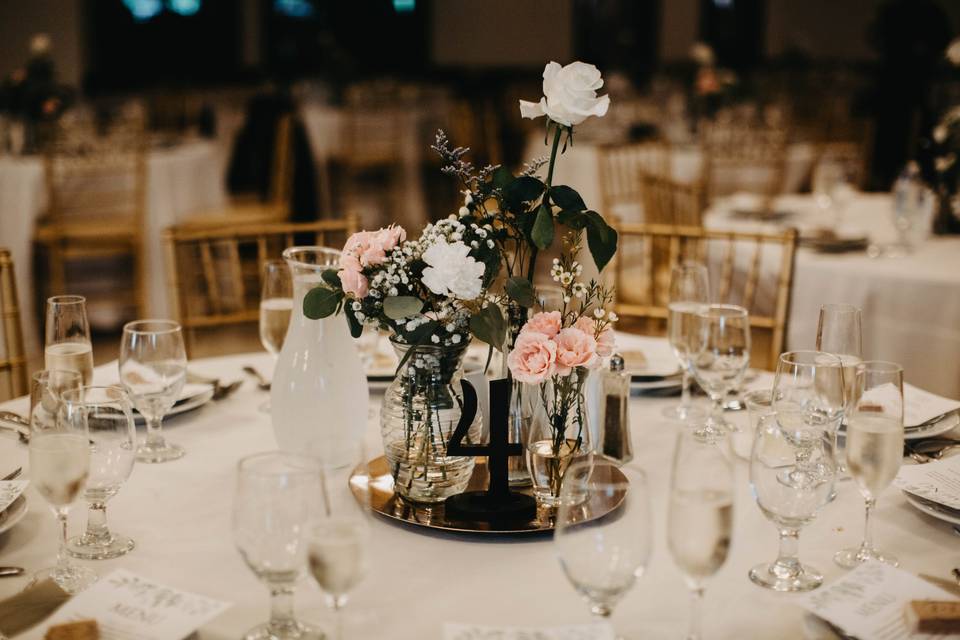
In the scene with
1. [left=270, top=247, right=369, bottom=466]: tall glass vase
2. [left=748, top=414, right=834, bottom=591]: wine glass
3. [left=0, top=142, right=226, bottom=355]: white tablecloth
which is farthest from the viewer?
[left=0, top=142, right=226, bottom=355]: white tablecloth

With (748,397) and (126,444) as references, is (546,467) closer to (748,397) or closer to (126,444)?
(748,397)

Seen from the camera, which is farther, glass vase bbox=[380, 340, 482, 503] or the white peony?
glass vase bbox=[380, 340, 482, 503]

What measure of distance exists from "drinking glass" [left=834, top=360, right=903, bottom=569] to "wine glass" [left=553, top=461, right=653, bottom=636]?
371 mm

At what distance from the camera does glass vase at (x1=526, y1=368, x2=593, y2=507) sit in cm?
133

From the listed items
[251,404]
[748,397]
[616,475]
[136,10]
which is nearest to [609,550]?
[616,475]

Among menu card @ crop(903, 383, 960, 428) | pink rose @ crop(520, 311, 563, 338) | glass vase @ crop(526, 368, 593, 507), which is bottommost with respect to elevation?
menu card @ crop(903, 383, 960, 428)

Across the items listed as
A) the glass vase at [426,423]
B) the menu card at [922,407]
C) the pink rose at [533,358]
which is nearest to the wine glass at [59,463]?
the glass vase at [426,423]

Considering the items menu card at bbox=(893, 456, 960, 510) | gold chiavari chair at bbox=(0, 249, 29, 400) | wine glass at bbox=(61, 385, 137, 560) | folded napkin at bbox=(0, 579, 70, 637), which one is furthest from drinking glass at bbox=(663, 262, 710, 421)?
gold chiavari chair at bbox=(0, 249, 29, 400)

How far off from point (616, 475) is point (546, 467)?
0.26 m

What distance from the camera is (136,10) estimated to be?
331 inches

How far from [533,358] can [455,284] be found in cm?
13

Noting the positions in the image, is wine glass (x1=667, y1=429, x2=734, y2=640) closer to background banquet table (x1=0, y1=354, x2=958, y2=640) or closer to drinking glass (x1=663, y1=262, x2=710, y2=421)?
background banquet table (x1=0, y1=354, x2=958, y2=640)

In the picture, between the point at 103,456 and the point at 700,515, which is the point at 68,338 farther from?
the point at 700,515

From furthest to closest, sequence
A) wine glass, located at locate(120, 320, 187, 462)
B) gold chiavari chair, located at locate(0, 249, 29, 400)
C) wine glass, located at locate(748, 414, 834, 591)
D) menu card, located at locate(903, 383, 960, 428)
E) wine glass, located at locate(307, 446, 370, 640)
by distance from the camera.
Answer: gold chiavari chair, located at locate(0, 249, 29, 400) < menu card, located at locate(903, 383, 960, 428) < wine glass, located at locate(120, 320, 187, 462) < wine glass, located at locate(748, 414, 834, 591) < wine glass, located at locate(307, 446, 370, 640)
